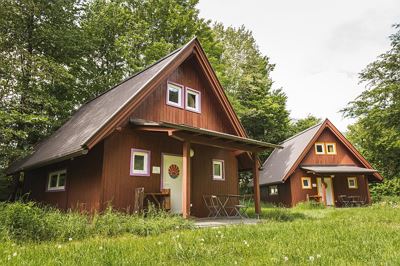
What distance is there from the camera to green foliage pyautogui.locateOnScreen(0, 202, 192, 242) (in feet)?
19.8

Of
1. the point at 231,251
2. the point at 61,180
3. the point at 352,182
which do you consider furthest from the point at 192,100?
the point at 352,182

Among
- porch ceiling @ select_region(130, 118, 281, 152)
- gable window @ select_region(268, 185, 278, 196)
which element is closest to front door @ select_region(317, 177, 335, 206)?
gable window @ select_region(268, 185, 278, 196)

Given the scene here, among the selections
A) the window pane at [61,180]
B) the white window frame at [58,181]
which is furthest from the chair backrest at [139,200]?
the window pane at [61,180]

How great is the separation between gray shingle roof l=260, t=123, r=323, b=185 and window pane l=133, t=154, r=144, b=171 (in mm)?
13115

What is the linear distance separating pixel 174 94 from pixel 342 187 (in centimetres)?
1662

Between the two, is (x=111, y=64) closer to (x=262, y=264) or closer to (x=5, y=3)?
(x=5, y=3)

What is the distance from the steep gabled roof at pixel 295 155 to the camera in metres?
21.7

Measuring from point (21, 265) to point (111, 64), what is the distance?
2369cm

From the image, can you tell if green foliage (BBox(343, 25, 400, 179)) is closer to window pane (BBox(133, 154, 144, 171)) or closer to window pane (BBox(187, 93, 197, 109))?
window pane (BBox(187, 93, 197, 109))

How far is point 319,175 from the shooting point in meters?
21.4

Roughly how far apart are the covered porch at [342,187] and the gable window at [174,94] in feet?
41.1

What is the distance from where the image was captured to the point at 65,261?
412 centimetres

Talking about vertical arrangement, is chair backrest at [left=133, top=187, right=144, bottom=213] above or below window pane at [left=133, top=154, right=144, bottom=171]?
below

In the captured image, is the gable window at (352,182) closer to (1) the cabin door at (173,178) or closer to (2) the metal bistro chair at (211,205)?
(2) the metal bistro chair at (211,205)
